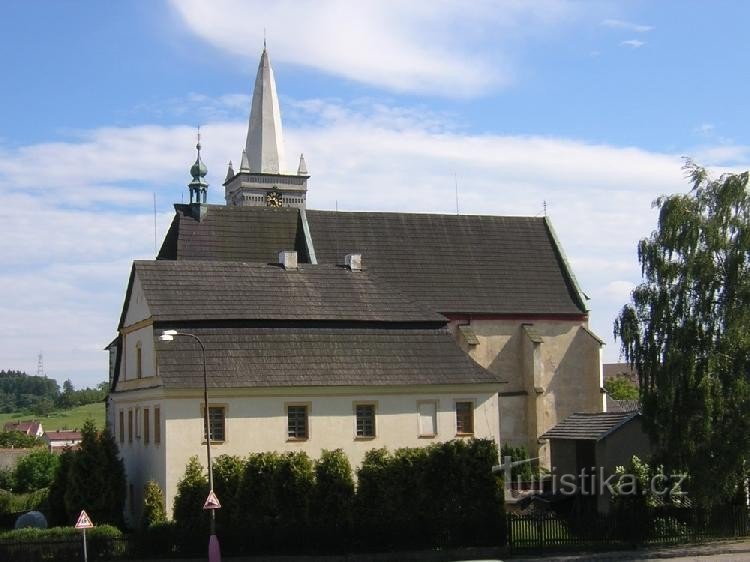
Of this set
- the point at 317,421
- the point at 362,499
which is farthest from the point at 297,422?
the point at 362,499

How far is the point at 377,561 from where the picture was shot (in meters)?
36.1

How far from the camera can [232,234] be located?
55969mm

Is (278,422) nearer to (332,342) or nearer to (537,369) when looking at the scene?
(332,342)

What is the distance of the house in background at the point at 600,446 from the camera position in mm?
43516

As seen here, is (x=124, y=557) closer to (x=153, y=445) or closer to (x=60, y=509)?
(x=153, y=445)

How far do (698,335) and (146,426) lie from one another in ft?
67.5

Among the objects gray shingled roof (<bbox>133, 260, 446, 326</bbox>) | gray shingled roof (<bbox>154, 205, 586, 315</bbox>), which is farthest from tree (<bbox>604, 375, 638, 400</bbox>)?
gray shingled roof (<bbox>133, 260, 446, 326</bbox>)

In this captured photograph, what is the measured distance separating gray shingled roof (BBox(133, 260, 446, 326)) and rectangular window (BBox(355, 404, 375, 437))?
3733 mm

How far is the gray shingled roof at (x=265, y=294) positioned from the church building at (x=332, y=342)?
8 cm

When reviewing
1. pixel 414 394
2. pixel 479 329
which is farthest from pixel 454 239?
pixel 414 394

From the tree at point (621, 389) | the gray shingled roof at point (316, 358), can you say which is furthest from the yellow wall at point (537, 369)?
the tree at point (621, 389)

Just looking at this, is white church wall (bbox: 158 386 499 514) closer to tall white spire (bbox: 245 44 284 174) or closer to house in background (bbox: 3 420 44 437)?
tall white spire (bbox: 245 44 284 174)

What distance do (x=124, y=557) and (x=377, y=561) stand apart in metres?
7.94

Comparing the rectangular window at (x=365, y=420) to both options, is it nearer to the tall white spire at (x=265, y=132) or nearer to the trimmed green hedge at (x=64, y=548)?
the trimmed green hedge at (x=64, y=548)
